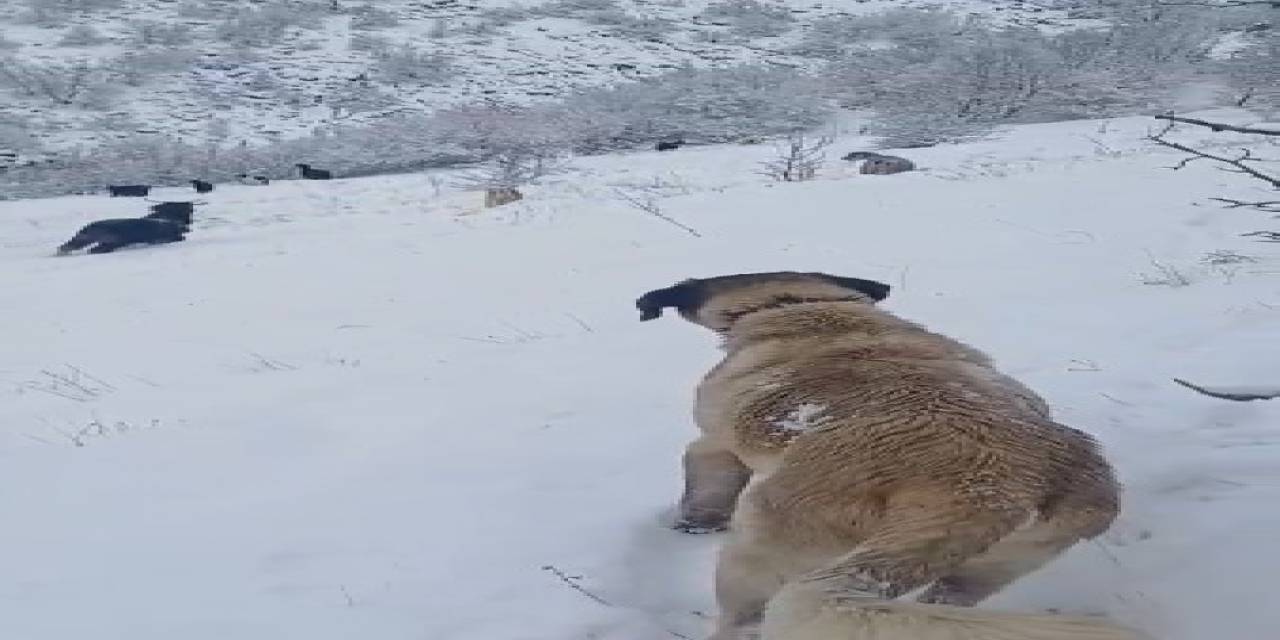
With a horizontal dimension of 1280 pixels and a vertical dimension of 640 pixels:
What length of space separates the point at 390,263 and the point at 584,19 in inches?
711

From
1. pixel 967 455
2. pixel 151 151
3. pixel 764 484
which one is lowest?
pixel 151 151

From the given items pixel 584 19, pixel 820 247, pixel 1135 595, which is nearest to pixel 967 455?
pixel 1135 595

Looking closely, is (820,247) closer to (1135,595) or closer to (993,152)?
(1135,595)

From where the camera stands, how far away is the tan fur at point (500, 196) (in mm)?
11945

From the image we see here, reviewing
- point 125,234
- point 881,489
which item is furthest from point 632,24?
point 881,489

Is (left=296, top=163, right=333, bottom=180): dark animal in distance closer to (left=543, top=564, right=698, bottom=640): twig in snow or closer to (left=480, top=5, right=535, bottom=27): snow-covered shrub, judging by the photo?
(left=480, top=5, right=535, bottom=27): snow-covered shrub

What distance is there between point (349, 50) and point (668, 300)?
2073 centimetres

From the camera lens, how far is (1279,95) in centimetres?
1500

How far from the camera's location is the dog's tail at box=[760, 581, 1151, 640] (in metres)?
1.06

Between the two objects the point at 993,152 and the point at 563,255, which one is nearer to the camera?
the point at 563,255

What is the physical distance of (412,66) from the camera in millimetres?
21484

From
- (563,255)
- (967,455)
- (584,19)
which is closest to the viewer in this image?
(967,455)

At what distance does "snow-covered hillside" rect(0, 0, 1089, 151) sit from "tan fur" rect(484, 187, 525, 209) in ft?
23.7

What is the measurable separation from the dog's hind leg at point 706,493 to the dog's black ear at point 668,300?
24.6 inches
